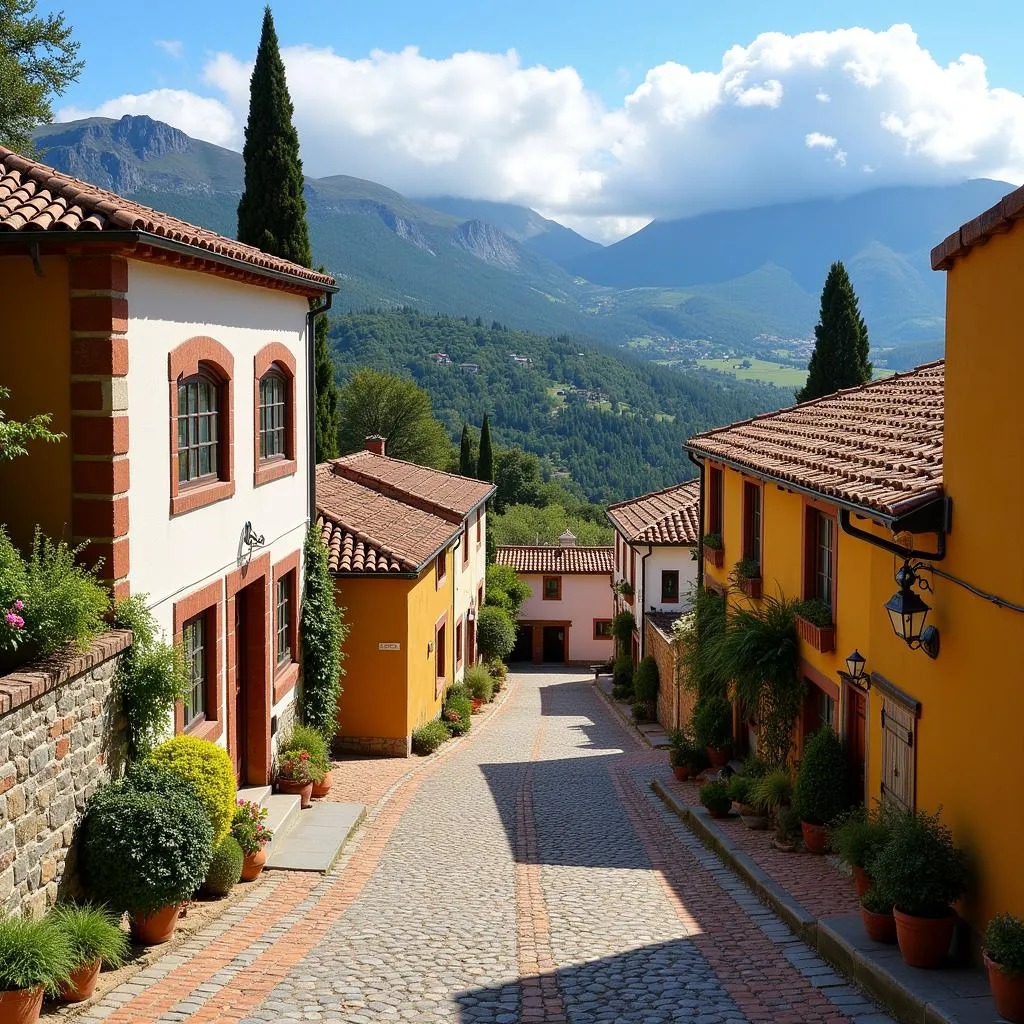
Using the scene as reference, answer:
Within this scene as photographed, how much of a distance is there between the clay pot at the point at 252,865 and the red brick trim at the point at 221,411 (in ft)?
11.5

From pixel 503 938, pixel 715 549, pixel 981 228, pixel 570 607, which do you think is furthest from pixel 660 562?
pixel 981 228

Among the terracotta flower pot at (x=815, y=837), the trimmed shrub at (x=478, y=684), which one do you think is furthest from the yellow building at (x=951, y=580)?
the trimmed shrub at (x=478, y=684)

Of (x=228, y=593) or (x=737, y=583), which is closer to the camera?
(x=228, y=593)

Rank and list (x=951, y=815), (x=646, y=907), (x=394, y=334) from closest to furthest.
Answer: (x=951, y=815)
(x=646, y=907)
(x=394, y=334)

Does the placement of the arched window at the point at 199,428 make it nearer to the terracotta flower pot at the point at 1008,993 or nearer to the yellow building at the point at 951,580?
the yellow building at the point at 951,580

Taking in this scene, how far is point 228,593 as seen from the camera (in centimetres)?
1228

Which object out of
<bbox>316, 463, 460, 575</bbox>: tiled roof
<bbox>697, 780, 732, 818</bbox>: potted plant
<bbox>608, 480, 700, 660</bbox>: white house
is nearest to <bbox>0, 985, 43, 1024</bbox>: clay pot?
<bbox>697, 780, 732, 818</bbox>: potted plant

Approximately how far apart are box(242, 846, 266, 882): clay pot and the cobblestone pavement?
20cm

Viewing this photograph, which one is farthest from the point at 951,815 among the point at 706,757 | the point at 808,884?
the point at 706,757

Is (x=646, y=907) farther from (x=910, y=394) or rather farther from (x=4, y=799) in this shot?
(x=910, y=394)

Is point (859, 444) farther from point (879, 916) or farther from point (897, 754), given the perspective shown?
point (879, 916)

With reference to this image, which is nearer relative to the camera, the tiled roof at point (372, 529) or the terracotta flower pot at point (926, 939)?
the terracotta flower pot at point (926, 939)

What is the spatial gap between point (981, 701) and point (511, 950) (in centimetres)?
431

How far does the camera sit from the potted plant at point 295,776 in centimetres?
1417
